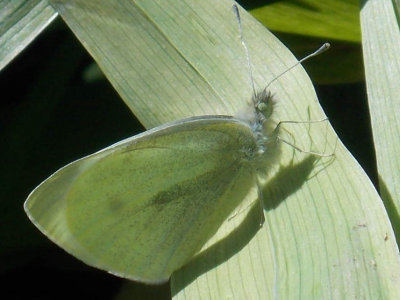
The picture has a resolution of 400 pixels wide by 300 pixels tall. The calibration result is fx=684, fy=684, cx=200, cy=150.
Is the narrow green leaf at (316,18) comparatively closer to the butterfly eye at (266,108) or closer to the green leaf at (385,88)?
the green leaf at (385,88)

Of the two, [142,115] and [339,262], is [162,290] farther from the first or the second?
[339,262]

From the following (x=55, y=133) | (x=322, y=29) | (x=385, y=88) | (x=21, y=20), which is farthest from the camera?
(x=55, y=133)

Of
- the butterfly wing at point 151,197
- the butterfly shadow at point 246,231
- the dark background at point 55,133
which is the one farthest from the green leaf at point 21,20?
the butterfly shadow at point 246,231

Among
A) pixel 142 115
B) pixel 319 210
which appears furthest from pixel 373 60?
pixel 142 115

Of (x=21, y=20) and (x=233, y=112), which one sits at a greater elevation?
(x=21, y=20)

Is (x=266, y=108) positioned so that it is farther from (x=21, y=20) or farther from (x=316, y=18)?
(x=21, y=20)

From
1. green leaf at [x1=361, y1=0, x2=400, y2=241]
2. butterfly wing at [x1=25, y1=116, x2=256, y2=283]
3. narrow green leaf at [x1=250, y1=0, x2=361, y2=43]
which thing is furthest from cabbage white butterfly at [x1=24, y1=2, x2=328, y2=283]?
narrow green leaf at [x1=250, y1=0, x2=361, y2=43]

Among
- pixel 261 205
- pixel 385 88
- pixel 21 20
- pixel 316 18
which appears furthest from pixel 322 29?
pixel 21 20
